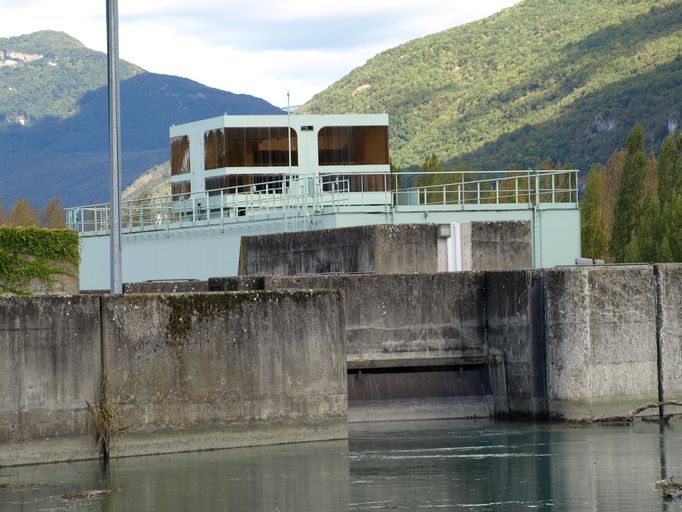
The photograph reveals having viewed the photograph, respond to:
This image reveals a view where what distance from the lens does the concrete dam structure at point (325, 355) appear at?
20.3m

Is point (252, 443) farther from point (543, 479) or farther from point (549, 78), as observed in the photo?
point (549, 78)

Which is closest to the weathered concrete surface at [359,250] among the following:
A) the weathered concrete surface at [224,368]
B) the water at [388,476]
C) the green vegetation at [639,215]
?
the water at [388,476]

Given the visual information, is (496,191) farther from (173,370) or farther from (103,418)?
(103,418)

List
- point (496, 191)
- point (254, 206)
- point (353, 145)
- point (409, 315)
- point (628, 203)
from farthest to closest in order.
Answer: point (628, 203) < point (353, 145) < point (254, 206) < point (496, 191) < point (409, 315)

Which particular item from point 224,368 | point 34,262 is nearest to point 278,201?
point 34,262

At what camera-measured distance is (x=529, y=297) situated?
25.6m

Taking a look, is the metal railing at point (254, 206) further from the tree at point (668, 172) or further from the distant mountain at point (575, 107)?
the distant mountain at point (575, 107)

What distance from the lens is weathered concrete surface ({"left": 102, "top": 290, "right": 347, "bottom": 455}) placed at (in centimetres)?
Result: 2088

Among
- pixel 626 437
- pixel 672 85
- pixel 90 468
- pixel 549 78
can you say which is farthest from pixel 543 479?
pixel 549 78

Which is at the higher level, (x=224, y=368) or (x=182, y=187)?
(x=182, y=187)

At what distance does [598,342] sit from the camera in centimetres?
2530

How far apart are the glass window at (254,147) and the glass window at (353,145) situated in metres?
1.27

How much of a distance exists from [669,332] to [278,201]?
26.8 m

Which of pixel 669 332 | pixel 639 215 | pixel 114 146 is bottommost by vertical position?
pixel 669 332
